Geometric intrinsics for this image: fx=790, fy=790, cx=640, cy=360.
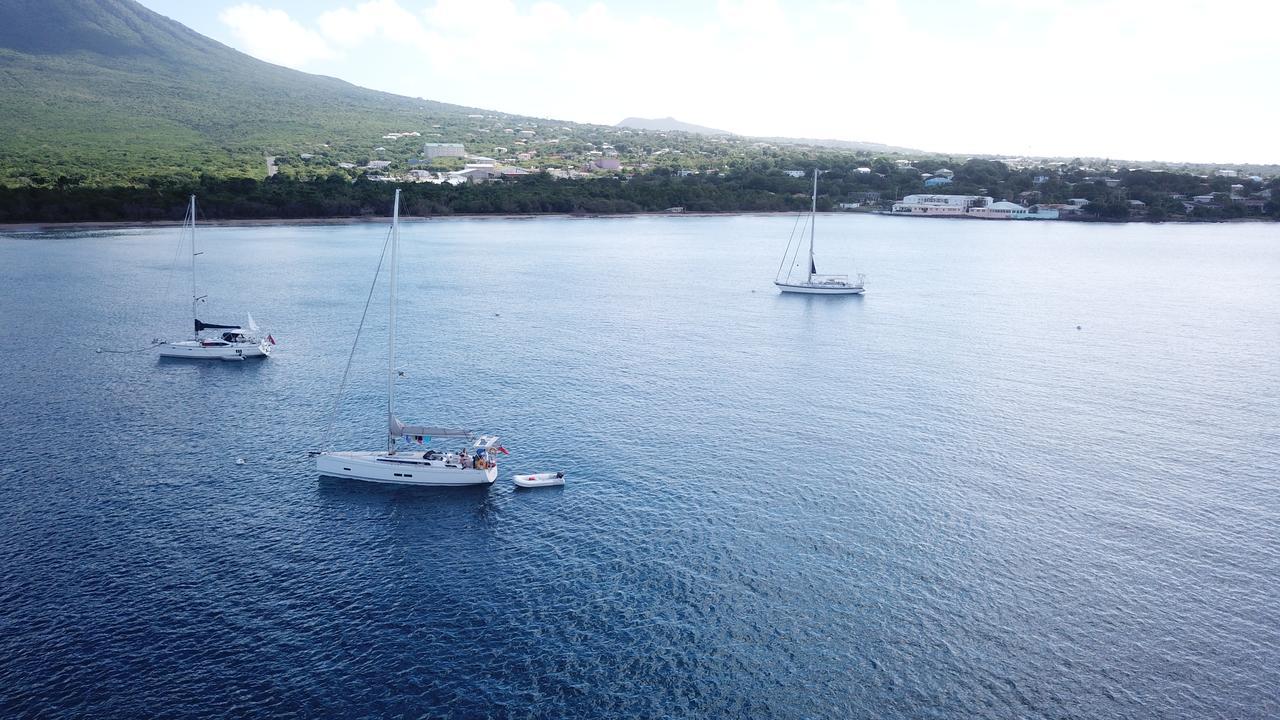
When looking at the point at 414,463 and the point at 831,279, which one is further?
the point at 831,279

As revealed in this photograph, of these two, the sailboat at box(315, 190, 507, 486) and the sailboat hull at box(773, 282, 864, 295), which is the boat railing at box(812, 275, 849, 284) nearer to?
the sailboat hull at box(773, 282, 864, 295)

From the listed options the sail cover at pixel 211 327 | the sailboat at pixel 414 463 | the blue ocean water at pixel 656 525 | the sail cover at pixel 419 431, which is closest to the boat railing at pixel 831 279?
the blue ocean water at pixel 656 525

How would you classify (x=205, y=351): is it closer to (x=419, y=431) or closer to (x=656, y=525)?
(x=419, y=431)

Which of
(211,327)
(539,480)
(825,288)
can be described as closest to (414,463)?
(539,480)

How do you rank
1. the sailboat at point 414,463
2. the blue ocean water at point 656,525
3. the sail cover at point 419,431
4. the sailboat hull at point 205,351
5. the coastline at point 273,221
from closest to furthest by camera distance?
the blue ocean water at point 656,525 < the sailboat at point 414,463 < the sail cover at point 419,431 < the sailboat hull at point 205,351 < the coastline at point 273,221

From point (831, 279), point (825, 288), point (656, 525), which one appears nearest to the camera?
point (656, 525)

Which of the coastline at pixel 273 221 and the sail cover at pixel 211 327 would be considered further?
the coastline at pixel 273 221

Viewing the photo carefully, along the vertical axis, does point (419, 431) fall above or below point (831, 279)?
below

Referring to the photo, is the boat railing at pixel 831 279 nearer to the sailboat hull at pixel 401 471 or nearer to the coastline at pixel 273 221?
the sailboat hull at pixel 401 471

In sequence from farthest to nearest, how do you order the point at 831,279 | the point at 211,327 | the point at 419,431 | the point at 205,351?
the point at 831,279 → the point at 211,327 → the point at 205,351 → the point at 419,431
